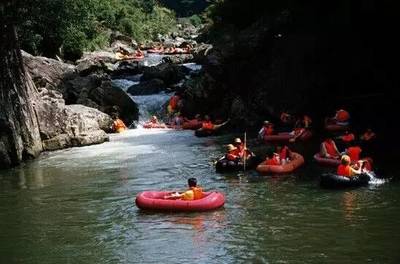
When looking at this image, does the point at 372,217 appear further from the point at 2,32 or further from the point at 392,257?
the point at 2,32

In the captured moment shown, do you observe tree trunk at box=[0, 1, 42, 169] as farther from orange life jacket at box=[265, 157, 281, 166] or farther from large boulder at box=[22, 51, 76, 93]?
orange life jacket at box=[265, 157, 281, 166]

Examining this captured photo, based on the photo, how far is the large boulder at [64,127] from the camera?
80.1ft

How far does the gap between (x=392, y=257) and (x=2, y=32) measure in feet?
57.7

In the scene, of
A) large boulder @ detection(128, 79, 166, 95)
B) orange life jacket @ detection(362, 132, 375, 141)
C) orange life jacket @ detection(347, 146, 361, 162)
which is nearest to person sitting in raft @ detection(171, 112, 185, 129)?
large boulder @ detection(128, 79, 166, 95)

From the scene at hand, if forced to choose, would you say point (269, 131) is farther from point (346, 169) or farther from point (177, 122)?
point (346, 169)

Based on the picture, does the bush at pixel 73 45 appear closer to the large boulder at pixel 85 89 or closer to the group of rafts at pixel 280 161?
the large boulder at pixel 85 89

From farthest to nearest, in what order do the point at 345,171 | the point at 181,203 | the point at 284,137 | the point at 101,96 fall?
the point at 101,96 → the point at 284,137 → the point at 345,171 → the point at 181,203

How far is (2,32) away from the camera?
22984mm

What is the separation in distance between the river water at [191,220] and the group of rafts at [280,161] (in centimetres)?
26

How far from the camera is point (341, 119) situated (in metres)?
24.4

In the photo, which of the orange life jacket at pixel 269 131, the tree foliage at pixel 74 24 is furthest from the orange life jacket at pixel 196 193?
the tree foliage at pixel 74 24

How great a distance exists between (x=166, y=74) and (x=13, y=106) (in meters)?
14.2

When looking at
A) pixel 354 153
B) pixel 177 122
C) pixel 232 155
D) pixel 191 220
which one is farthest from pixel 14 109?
pixel 354 153

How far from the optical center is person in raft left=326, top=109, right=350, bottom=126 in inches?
→ 959
